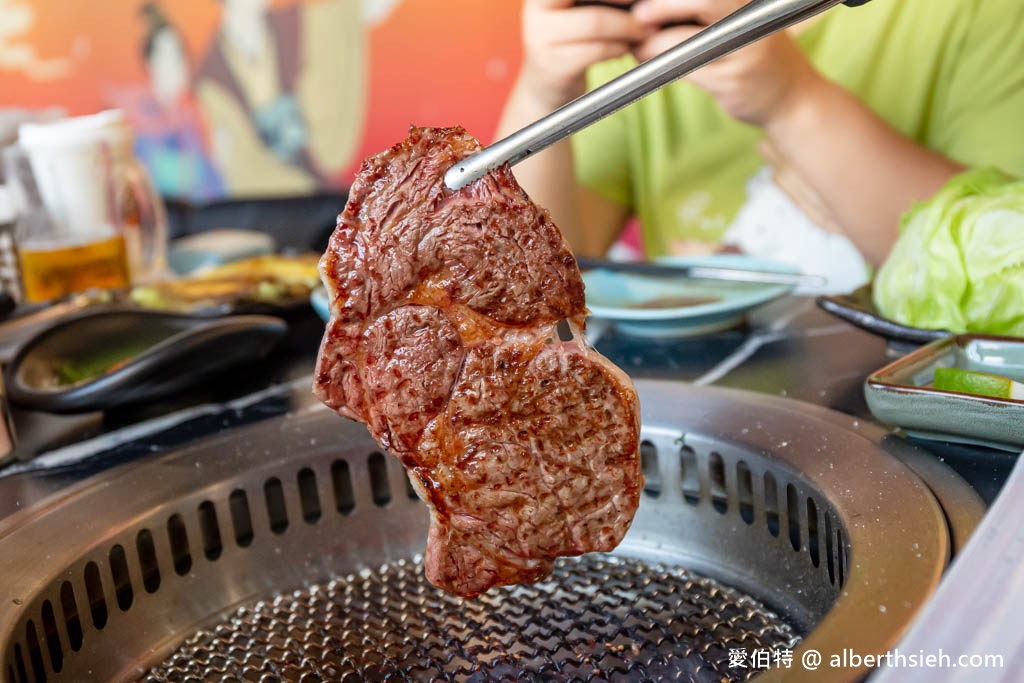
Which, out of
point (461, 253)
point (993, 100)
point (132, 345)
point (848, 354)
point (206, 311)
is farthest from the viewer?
point (993, 100)

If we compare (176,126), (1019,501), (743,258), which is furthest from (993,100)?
(176,126)

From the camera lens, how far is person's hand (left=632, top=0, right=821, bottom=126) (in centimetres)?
212

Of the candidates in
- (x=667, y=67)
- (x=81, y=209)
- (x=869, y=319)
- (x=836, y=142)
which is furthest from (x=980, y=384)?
(x=81, y=209)

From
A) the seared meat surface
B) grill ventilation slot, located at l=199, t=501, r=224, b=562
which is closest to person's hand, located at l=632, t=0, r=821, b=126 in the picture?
the seared meat surface

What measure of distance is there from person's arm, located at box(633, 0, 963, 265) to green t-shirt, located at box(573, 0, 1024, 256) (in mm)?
258

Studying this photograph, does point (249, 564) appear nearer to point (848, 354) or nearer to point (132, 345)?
point (132, 345)

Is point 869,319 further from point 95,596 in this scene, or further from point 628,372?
point 95,596

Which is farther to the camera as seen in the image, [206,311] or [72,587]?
[206,311]

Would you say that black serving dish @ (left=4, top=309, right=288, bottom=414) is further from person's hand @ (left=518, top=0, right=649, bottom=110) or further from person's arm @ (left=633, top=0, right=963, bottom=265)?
person's arm @ (left=633, top=0, right=963, bottom=265)

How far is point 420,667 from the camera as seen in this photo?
3.74 ft

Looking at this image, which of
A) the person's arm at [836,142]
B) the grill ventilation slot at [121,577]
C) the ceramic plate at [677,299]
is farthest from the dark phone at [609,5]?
the grill ventilation slot at [121,577]

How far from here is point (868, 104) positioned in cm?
300

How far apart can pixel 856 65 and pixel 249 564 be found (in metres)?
2.60

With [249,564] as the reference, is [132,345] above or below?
above
